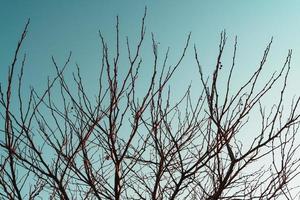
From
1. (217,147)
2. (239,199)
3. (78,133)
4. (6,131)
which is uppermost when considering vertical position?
(78,133)

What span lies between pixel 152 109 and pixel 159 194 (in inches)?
34.2

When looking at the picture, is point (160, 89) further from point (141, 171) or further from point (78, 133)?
point (141, 171)

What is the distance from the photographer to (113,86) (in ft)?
8.33

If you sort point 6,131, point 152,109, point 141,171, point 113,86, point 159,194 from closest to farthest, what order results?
point 6,131 < point 113,86 < point 152,109 < point 159,194 < point 141,171

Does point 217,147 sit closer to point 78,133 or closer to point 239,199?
point 239,199

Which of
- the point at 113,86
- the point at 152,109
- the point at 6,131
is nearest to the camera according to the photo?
the point at 6,131

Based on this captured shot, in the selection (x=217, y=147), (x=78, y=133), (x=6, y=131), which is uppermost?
(x=78, y=133)

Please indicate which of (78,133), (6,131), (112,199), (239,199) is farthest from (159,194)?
(6,131)

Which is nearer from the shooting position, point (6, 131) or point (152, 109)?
point (6, 131)

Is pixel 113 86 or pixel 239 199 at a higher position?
pixel 113 86

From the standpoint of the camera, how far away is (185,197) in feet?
13.2

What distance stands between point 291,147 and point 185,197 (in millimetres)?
1603

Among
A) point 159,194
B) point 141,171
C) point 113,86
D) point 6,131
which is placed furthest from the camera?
point 141,171

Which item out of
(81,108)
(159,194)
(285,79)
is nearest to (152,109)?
(81,108)
